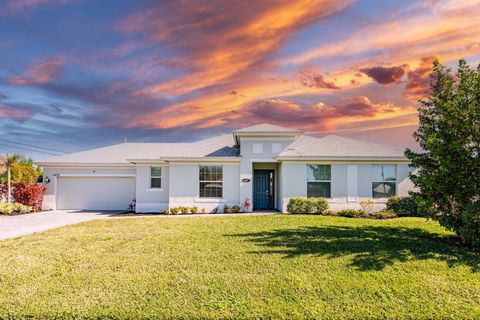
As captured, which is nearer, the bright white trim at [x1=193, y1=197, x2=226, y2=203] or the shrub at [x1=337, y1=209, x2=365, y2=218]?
the shrub at [x1=337, y1=209, x2=365, y2=218]

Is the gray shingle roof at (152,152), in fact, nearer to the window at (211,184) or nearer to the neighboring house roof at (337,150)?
the window at (211,184)

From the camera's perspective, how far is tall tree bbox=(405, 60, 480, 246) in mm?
7922

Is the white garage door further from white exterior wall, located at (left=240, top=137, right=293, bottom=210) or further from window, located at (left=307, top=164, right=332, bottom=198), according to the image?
window, located at (left=307, top=164, right=332, bottom=198)

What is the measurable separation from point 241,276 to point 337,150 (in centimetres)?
1271

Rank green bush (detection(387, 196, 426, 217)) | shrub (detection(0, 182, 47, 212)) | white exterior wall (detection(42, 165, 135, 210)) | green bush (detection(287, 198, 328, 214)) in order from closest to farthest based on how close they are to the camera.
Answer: green bush (detection(387, 196, 426, 217)), green bush (detection(287, 198, 328, 214)), shrub (detection(0, 182, 47, 212)), white exterior wall (detection(42, 165, 135, 210))

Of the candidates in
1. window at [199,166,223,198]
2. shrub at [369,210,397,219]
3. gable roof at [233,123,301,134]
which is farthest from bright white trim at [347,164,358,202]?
window at [199,166,223,198]

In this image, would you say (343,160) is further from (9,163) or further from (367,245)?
(9,163)

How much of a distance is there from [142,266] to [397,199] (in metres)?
14.2

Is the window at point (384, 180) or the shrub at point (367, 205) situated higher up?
the window at point (384, 180)

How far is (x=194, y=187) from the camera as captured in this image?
1675 cm

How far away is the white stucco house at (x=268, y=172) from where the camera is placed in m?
16.1

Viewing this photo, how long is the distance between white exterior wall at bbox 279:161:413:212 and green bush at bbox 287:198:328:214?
470 mm

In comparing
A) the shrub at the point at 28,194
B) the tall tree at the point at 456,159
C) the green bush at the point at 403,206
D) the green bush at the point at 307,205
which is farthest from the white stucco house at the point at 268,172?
the tall tree at the point at 456,159

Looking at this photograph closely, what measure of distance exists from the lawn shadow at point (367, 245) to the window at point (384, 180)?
581cm
